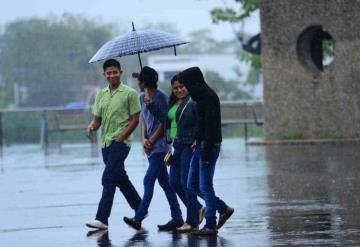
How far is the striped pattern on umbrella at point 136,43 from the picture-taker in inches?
631

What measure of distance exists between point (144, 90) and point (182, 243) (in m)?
1.96

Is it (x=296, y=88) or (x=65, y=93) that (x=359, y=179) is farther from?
(x=65, y=93)

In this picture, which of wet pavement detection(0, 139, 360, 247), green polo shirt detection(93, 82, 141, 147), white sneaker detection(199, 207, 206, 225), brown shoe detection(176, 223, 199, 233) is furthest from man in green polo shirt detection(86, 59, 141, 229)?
white sneaker detection(199, 207, 206, 225)

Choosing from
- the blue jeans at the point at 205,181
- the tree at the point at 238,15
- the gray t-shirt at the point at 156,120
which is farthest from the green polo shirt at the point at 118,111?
the tree at the point at 238,15

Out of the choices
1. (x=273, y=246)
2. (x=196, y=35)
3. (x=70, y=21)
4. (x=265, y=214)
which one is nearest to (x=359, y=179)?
(x=265, y=214)

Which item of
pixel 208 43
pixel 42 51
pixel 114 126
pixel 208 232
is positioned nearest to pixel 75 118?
pixel 114 126

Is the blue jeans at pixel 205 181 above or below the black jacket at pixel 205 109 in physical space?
below

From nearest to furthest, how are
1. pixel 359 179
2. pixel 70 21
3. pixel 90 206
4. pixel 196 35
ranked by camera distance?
pixel 90 206, pixel 359 179, pixel 70 21, pixel 196 35

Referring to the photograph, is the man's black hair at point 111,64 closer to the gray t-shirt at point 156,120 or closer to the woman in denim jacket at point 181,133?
the gray t-shirt at point 156,120

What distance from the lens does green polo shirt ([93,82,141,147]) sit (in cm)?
1573

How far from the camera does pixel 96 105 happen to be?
15938mm

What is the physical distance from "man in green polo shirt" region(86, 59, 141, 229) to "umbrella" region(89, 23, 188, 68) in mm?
321

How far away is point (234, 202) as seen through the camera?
18062mm

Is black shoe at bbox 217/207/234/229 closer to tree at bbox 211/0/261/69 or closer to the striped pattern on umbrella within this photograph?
Result: the striped pattern on umbrella
